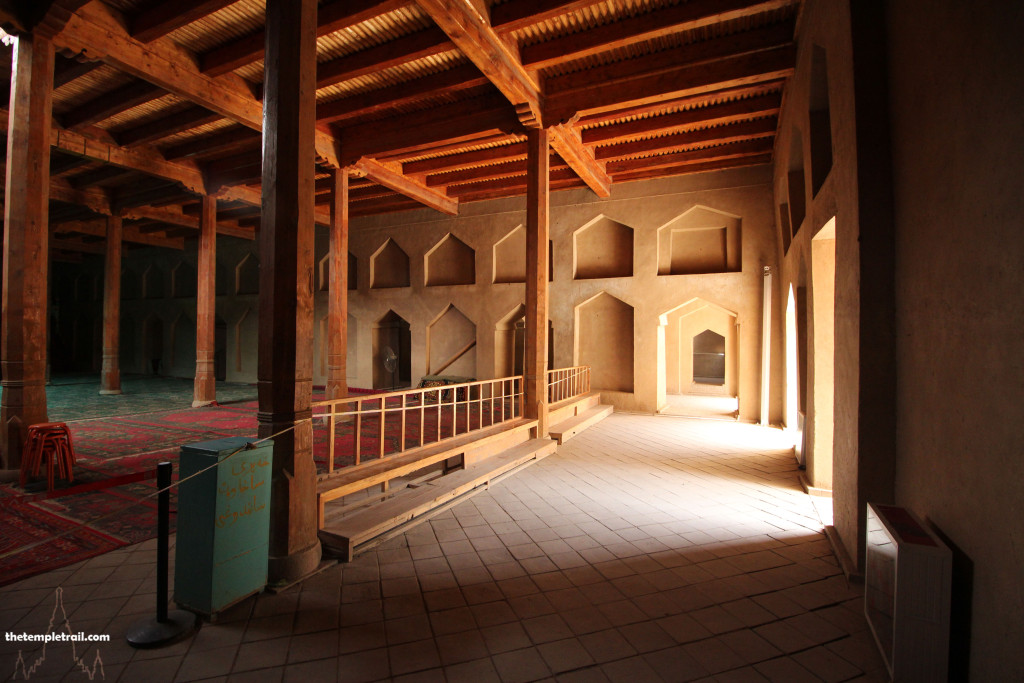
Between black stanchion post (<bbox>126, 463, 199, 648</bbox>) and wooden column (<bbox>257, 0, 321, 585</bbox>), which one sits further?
wooden column (<bbox>257, 0, 321, 585</bbox>)

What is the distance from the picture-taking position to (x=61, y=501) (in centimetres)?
447

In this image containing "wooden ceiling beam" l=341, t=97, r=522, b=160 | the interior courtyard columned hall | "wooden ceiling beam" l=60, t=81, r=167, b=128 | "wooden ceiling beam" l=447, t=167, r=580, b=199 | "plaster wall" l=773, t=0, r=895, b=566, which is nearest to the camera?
the interior courtyard columned hall

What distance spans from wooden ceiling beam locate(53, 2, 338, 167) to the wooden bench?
19.0 ft

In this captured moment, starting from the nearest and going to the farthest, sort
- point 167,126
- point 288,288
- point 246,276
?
point 288,288 → point 167,126 → point 246,276

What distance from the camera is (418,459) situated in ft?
15.1

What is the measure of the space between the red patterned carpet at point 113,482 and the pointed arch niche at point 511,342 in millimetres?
2832

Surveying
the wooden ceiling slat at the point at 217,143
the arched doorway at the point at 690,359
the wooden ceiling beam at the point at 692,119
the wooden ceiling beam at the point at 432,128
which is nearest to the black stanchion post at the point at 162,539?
the wooden ceiling beam at the point at 432,128

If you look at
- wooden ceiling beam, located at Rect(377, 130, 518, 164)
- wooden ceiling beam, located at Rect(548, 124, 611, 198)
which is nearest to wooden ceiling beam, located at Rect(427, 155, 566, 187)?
wooden ceiling beam, located at Rect(548, 124, 611, 198)

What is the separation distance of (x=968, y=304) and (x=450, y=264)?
1233 cm

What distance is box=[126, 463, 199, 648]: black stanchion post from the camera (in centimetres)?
238

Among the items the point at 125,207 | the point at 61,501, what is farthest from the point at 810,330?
the point at 125,207

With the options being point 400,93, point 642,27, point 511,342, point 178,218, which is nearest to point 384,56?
point 400,93

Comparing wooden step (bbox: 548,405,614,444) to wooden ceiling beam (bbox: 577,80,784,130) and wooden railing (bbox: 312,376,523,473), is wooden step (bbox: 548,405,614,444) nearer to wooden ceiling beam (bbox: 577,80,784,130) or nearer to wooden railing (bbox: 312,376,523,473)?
wooden railing (bbox: 312,376,523,473)

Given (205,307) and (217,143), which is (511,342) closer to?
(205,307)
